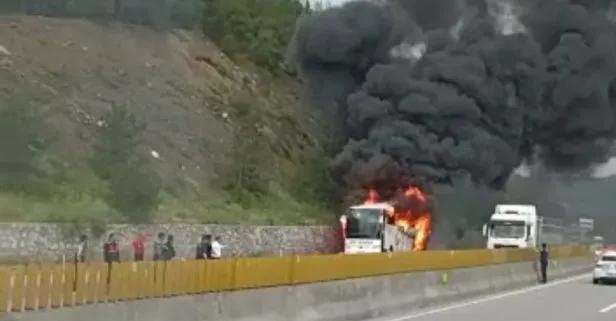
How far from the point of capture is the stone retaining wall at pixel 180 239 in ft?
108

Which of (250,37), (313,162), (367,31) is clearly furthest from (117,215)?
(250,37)

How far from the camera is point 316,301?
65.1 ft

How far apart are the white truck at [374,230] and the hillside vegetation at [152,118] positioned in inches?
236

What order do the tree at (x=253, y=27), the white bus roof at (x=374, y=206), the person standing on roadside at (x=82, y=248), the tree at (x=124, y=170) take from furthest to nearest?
the tree at (x=253, y=27)
the white bus roof at (x=374, y=206)
the tree at (x=124, y=170)
the person standing on roadside at (x=82, y=248)

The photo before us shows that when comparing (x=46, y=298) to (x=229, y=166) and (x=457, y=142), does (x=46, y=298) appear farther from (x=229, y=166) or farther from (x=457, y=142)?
(x=229, y=166)

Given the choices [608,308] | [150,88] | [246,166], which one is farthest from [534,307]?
[150,88]

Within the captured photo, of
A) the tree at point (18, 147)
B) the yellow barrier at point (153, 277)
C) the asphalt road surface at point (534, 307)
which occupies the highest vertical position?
the tree at point (18, 147)

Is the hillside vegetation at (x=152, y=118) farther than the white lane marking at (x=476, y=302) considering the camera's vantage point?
Yes

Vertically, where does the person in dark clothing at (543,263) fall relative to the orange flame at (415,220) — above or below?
below

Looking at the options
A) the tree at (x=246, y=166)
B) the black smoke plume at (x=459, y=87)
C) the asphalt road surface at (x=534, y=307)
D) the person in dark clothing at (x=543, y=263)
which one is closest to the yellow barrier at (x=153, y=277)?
the asphalt road surface at (x=534, y=307)

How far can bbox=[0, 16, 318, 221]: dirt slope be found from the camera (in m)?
54.9

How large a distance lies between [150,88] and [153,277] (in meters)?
48.5

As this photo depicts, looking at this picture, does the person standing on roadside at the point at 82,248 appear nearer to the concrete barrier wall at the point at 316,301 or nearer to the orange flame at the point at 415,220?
the concrete barrier wall at the point at 316,301

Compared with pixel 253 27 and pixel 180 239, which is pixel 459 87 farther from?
pixel 253 27
